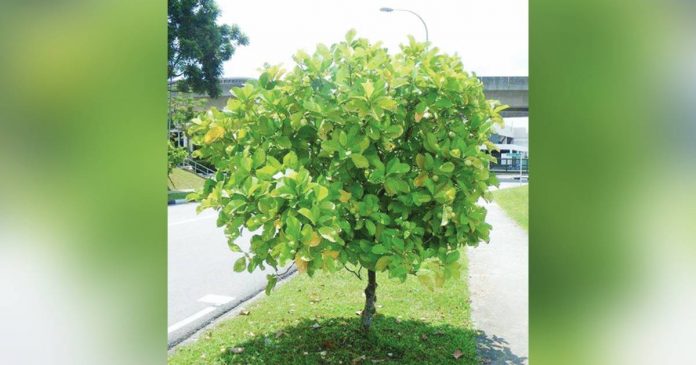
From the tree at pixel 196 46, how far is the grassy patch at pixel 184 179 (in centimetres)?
358

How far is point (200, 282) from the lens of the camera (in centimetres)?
579

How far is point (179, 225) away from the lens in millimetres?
10109

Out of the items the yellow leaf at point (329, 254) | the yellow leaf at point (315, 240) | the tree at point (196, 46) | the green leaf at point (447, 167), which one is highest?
the tree at point (196, 46)

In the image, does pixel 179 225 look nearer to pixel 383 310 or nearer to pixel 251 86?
pixel 383 310

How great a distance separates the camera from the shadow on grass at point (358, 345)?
10.6 feet

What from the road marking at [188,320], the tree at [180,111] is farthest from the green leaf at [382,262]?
the tree at [180,111]

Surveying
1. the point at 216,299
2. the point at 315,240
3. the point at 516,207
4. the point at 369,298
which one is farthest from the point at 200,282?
the point at 516,207

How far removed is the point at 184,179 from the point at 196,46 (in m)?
5.50

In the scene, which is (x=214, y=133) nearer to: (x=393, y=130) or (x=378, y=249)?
(x=393, y=130)

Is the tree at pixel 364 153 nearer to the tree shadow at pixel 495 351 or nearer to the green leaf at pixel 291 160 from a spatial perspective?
the green leaf at pixel 291 160

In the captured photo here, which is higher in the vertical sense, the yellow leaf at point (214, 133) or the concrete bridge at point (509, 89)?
the concrete bridge at point (509, 89)
